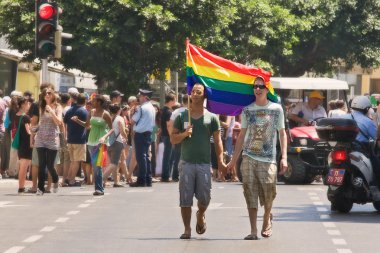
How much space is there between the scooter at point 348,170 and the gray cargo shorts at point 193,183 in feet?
12.4

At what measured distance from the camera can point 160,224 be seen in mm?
16156

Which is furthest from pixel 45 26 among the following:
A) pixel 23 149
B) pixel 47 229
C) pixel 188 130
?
pixel 188 130

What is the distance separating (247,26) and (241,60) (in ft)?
4.94

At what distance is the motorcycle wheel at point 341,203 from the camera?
1773 centimetres

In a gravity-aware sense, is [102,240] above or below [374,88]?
below

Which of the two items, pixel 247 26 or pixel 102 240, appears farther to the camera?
pixel 247 26

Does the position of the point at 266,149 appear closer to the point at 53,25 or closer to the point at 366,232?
the point at 366,232

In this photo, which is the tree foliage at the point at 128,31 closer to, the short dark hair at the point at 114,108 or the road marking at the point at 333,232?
the short dark hair at the point at 114,108

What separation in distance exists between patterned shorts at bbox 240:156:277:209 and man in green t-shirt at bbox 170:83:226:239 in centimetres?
27

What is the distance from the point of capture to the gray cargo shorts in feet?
46.9

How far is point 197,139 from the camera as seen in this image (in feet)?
46.8

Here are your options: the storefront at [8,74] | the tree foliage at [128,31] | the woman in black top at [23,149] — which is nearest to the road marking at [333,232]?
the woman in black top at [23,149]

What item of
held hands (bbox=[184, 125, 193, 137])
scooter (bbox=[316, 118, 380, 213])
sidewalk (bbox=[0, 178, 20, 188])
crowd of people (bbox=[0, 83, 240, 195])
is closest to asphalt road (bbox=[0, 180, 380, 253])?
scooter (bbox=[316, 118, 380, 213])

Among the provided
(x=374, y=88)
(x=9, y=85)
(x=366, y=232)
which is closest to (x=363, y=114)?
(x=366, y=232)
